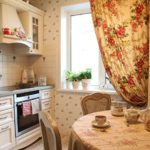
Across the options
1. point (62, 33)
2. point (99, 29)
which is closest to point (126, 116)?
point (99, 29)

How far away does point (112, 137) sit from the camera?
130 centimetres

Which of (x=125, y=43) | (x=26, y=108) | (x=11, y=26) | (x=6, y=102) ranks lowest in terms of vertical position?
(x=26, y=108)

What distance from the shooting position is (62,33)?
3.34m

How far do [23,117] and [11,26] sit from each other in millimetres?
1275

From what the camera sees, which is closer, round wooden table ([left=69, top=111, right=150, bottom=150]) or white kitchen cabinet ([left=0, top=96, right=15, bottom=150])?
round wooden table ([left=69, top=111, right=150, bottom=150])

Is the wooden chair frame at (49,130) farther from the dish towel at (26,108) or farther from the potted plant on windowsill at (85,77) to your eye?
the potted plant on windowsill at (85,77)

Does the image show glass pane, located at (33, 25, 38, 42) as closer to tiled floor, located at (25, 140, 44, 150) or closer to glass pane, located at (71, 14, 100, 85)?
glass pane, located at (71, 14, 100, 85)

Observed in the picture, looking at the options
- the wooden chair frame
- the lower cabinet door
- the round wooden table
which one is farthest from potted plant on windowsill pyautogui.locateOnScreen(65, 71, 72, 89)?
the wooden chair frame

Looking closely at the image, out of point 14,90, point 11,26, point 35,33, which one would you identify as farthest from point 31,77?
point 11,26

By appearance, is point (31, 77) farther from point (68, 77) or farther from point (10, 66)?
point (68, 77)

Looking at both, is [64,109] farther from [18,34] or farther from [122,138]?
[122,138]

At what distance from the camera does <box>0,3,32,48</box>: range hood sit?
8.52 ft

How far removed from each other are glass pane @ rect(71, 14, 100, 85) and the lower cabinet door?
1.51 m

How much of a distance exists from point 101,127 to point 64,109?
1.86m
